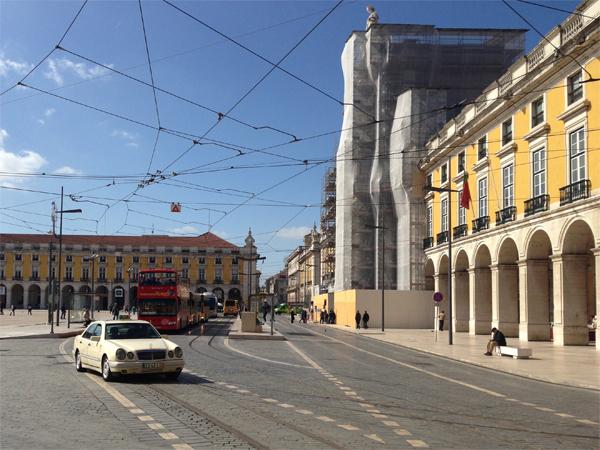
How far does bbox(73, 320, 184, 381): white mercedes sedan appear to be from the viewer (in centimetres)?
1556

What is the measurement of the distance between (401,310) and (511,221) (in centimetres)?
2046

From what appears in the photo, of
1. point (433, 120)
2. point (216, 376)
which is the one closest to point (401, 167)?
point (433, 120)

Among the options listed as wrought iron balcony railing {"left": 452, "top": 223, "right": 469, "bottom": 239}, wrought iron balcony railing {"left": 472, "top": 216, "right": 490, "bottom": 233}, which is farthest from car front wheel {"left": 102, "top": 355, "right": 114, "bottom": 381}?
wrought iron balcony railing {"left": 452, "top": 223, "right": 469, "bottom": 239}

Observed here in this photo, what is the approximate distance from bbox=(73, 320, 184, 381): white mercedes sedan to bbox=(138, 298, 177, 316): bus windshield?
Result: 22582mm

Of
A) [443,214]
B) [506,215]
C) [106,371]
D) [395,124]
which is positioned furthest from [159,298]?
[395,124]

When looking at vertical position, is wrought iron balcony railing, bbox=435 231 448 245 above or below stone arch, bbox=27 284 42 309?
above

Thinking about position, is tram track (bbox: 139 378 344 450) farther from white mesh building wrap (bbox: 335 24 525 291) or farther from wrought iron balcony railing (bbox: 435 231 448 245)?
white mesh building wrap (bbox: 335 24 525 291)

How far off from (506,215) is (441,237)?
12809 mm

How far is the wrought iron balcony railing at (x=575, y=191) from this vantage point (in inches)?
1224

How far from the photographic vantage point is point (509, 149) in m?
39.7

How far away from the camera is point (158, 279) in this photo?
132 feet

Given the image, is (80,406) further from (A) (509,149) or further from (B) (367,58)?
(B) (367,58)

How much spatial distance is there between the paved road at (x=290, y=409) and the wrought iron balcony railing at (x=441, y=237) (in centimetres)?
3230

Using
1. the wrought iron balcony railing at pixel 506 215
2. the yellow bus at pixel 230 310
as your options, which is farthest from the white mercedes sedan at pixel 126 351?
the yellow bus at pixel 230 310
